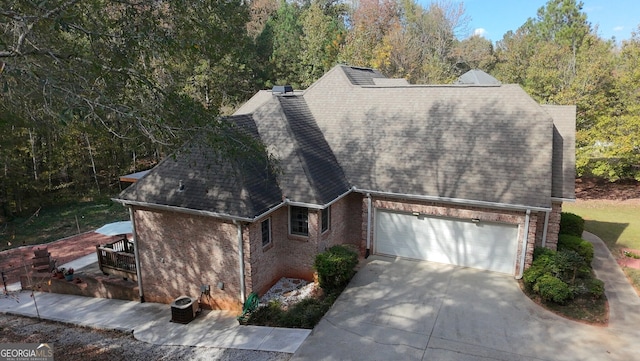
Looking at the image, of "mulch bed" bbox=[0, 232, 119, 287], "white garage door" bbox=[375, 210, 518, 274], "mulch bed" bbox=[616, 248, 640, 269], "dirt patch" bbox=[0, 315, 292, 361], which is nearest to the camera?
"dirt patch" bbox=[0, 315, 292, 361]

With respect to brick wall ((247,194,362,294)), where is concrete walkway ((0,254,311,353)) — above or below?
below

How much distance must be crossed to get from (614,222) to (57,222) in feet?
103

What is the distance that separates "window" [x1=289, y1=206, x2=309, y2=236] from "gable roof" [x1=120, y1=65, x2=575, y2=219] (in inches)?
24.0

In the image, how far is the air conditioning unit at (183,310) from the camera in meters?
11.7

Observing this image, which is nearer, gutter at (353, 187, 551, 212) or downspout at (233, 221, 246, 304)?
downspout at (233, 221, 246, 304)

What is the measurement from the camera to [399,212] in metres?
14.7

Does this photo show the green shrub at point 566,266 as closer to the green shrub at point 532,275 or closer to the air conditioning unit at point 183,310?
the green shrub at point 532,275

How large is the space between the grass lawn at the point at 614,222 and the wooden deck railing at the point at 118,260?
55.7 ft

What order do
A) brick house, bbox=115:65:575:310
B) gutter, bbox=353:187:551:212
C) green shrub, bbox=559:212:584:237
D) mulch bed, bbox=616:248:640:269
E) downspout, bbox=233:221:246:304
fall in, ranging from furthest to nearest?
green shrub, bbox=559:212:584:237
mulch bed, bbox=616:248:640:269
gutter, bbox=353:187:551:212
brick house, bbox=115:65:575:310
downspout, bbox=233:221:246:304

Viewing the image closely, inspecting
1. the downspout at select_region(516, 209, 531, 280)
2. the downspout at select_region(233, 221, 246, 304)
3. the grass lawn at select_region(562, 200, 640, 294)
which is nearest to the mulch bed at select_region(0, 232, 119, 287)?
the downspout at select_region(233, 221, 246, 304)

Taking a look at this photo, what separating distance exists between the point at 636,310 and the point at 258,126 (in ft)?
43.4

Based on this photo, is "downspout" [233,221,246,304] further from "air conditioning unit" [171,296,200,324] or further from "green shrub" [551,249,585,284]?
"green shrub" [551,249,585,284]

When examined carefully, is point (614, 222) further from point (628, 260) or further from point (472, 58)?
point (472, 58)

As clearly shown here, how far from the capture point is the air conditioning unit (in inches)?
462
